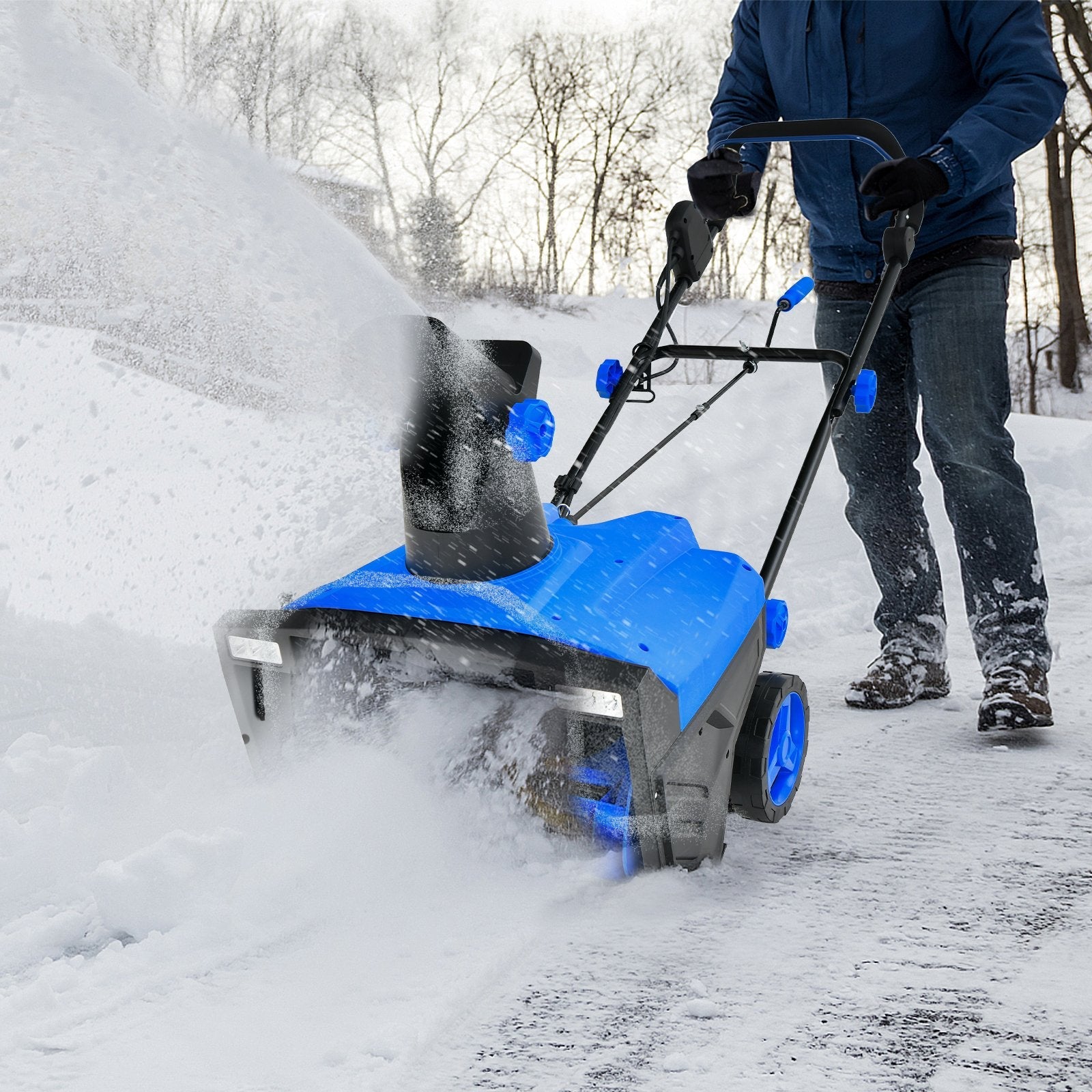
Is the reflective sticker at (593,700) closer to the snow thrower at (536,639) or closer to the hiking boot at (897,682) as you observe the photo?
the snow thrower at (536,639)

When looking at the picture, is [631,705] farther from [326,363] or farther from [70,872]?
[326,363]

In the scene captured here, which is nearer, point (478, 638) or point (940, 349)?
point (478, 638)

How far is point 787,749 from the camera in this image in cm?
177

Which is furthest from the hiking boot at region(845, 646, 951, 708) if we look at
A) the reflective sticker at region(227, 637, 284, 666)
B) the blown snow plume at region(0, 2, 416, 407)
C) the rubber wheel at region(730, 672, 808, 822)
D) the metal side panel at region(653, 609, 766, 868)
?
the reflective sticker at region(227, 637, 284, 666)

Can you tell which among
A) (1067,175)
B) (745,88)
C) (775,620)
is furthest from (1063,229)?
(775,620)

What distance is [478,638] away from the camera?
1.35 meters

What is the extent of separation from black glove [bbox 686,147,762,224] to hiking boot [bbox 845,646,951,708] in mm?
1114

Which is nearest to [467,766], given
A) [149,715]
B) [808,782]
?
[808,782]

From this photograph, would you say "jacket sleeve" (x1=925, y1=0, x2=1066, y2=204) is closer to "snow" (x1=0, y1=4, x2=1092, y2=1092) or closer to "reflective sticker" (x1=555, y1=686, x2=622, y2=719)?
"snow" (x1=0, y1=4, x2=1092, y2=1092)

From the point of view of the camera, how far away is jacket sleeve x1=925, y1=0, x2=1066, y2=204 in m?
1.98

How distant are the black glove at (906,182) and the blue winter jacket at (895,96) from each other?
0.04 metres

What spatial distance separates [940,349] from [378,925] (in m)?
1.67

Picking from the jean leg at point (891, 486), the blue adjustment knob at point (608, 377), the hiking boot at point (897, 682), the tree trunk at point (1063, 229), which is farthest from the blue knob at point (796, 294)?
the tree trunk at point (1063, 229)

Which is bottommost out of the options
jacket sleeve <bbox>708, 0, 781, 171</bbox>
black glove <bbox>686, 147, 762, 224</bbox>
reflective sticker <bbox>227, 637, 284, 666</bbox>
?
reflective sticker <bbox>227, 637, 284, 666</bbox>
